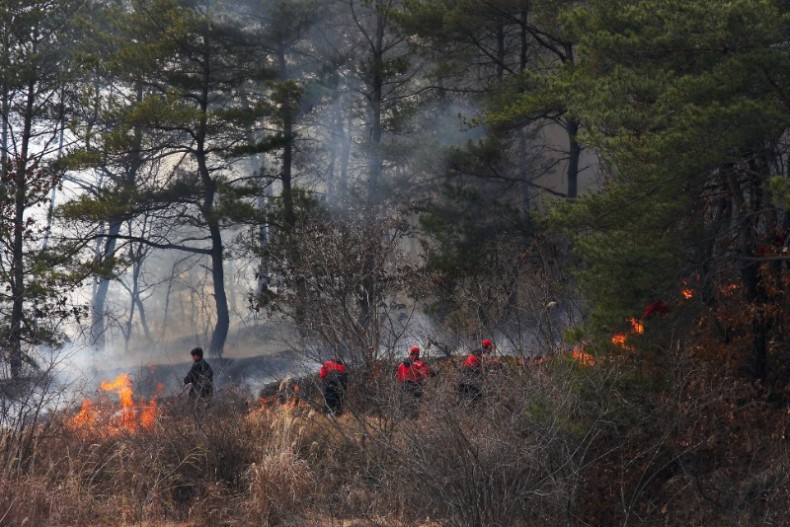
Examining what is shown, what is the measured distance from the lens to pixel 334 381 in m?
12.1

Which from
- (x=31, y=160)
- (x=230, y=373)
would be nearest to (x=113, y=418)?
(x=230, y=373)

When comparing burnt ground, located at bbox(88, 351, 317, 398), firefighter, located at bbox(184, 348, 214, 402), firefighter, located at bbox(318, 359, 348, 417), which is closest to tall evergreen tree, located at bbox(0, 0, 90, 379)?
burnt ground, located at bbox(88, 351, 317, 398)

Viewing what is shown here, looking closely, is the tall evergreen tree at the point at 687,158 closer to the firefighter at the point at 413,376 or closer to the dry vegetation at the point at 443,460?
the dry vegetation at the point at 443,460

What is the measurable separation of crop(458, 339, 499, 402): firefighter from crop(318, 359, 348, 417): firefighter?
1675 mm

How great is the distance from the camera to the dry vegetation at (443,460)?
29.6 ft

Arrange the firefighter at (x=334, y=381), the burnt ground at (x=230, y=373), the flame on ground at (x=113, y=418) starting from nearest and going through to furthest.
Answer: the firefighter at (x=334, y=381) → the flame on ground at (x=113, y=418) → the burnt ground at (x=230, y=373)

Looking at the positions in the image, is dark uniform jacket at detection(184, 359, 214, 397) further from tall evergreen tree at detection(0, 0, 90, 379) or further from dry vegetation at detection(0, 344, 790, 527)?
tall evergreen tree at detection(0, 0, 90, 379)

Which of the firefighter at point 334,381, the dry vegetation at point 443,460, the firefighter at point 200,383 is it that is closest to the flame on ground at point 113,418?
the dry vegetation at point 443,460

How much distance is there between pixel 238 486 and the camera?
1274 cm

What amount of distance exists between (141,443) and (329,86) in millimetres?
14981

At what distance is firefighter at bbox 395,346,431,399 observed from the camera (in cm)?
1078

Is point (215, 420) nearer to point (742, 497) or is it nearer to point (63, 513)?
point (63, 513)

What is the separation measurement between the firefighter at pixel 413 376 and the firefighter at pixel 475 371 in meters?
0.43

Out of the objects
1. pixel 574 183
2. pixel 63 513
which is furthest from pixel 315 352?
pixel 574 183
